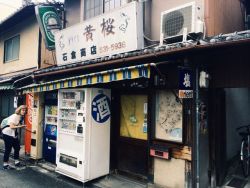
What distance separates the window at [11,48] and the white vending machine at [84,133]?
306 inches

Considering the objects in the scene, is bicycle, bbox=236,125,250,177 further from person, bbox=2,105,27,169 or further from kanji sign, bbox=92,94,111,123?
person, bbox=2,105,27,169

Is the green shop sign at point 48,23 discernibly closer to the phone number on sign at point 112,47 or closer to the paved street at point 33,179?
the phone number on sign at point 112,47

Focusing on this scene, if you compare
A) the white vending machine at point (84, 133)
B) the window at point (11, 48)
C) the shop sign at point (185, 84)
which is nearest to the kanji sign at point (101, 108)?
the white vending machine at point (84, 133)

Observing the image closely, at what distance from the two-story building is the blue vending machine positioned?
988 millimetres

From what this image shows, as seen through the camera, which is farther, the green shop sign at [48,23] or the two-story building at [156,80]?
the green shop sign at [48,23]

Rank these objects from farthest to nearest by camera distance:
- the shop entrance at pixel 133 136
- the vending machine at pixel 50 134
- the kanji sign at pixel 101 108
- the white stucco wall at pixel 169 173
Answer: the vending machine at pixel 50 134
the kanji sign at pixel 101 108
the shop entrance at pixel 133 136
the white stucco wall at pixel 169 173

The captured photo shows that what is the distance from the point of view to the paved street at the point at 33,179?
7408mm

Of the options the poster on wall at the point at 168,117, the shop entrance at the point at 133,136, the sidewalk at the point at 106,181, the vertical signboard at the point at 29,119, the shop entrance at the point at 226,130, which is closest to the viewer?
the poster on wall at the point at 168,117

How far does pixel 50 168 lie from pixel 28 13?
792cm

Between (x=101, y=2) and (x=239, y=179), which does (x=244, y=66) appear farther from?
(x=101, y=2)

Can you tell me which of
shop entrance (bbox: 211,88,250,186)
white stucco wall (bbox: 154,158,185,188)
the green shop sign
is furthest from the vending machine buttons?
the green shop sign

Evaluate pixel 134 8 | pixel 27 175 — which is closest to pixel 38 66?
pixel 27 175

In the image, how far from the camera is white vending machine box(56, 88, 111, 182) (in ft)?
24.5

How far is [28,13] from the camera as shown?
1278 cm
